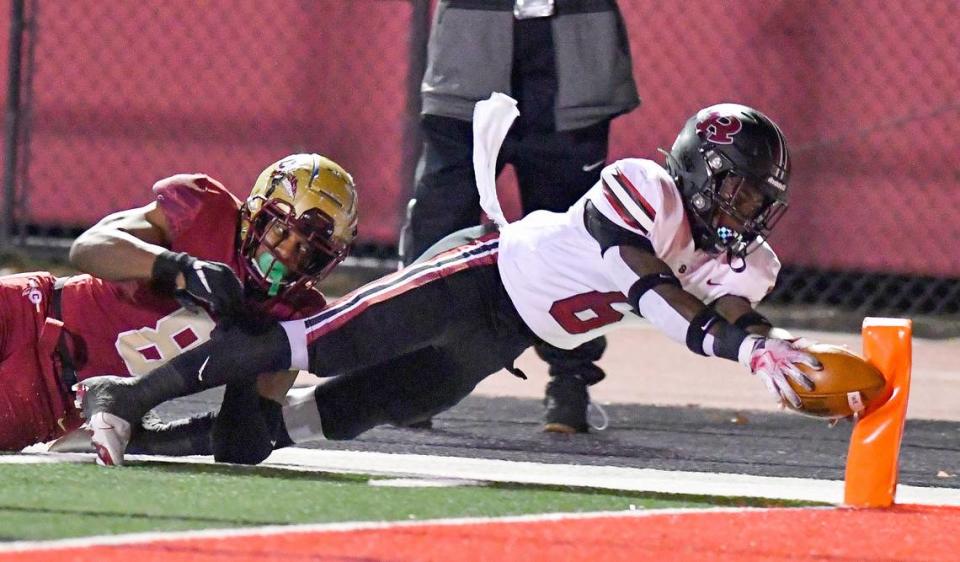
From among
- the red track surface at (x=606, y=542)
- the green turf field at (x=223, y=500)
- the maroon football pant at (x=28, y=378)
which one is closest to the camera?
the red track surface at (x=606, y=542)

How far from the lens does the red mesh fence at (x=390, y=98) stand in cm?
765

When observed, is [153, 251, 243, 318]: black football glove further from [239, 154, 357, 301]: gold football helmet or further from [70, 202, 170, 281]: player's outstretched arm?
[239, 154, 357, 301]: gold football helmet

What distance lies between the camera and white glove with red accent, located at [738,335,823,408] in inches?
133

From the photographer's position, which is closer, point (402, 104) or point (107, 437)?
point (107, 437)

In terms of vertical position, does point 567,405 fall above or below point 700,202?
below

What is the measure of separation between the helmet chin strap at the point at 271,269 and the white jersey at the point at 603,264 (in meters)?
0.50

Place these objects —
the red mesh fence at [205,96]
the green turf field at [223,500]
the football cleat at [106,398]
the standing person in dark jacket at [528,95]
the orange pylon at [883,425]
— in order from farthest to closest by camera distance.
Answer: the red mesh fence at [205,96], the standing person in dark jacket at [528,95], the football cleat at [106,398], the orange pylon at [883,425], the green turf field at [223,500]

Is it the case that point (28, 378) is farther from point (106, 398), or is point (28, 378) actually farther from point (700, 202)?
point (700, 202)

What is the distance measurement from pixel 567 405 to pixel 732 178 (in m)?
1.25

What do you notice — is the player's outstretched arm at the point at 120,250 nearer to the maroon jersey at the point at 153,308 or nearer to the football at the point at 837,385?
the maroon jersey at the point at 153,308

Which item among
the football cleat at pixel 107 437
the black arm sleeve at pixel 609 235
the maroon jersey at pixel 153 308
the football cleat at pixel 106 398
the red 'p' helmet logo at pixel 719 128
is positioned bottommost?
the football cleat at pixel 107 437

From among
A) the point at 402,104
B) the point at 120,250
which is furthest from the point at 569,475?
the point at 402,104

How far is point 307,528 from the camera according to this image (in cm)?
288

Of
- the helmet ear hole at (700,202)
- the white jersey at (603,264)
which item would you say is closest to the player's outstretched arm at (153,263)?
the white jersey at (603,264)
